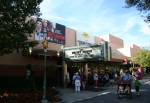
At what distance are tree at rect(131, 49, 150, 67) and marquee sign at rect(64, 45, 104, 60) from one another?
2967cm

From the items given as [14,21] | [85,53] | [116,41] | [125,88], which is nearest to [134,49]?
[116,41]

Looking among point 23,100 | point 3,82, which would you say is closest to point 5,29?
point 23,100

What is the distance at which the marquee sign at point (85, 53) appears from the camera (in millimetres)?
26567

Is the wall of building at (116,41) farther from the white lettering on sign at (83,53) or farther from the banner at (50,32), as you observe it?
the white lettering on sign at (83,53)

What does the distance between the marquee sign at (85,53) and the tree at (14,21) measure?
886 cm

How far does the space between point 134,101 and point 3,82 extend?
33.7 feet

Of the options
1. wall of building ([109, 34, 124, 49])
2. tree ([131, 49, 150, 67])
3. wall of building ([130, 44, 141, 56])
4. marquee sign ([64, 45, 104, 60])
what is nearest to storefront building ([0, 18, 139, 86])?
marquee sign ([64, 45, 104, 60])

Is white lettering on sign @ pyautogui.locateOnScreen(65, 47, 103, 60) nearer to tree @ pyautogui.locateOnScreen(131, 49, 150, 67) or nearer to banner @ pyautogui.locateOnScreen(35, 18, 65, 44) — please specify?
banner @ pyautogui.locateOnScreen(35, 18, 65, 44)

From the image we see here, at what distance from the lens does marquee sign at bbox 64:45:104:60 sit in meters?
26.6

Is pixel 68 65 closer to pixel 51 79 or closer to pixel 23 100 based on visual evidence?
pixel 51 79

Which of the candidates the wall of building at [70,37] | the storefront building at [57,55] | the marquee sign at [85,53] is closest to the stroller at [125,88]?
the storefront building at [57,55]

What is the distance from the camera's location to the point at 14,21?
18.5 metres

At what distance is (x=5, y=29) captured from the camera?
1786 cm

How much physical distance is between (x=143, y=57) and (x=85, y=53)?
3386 centimetres
